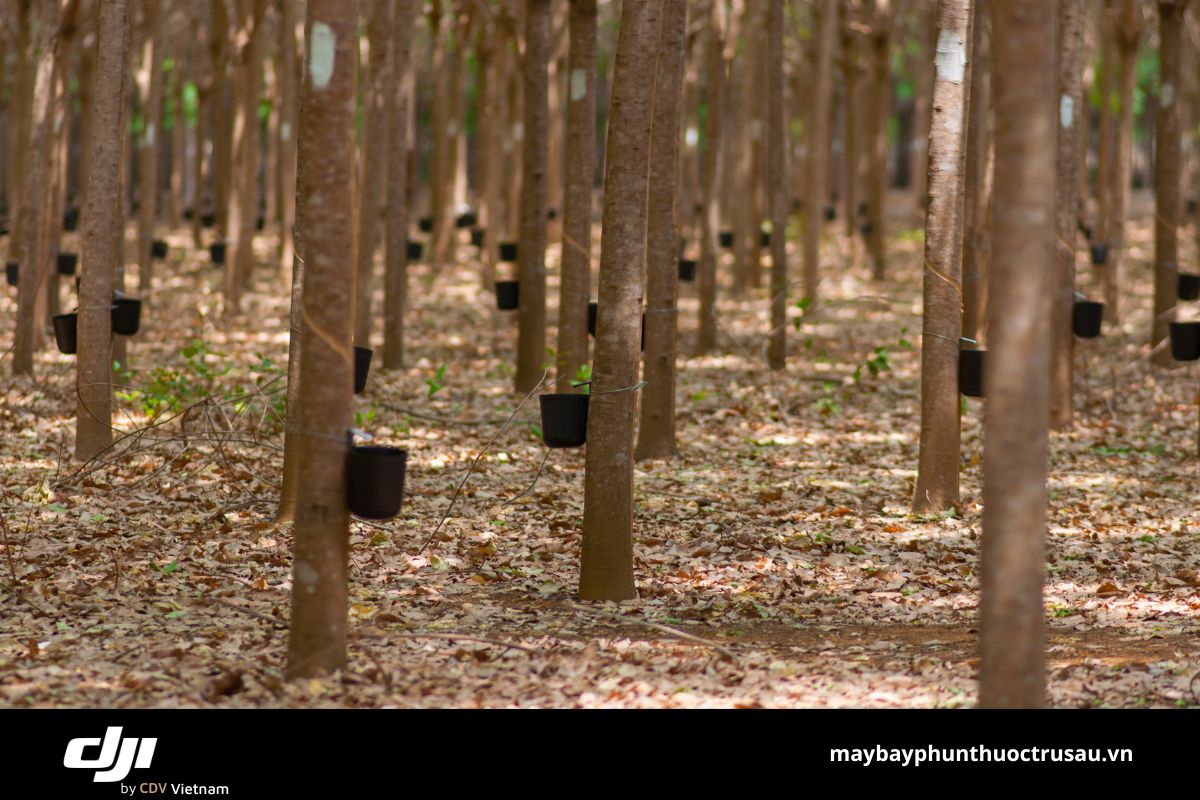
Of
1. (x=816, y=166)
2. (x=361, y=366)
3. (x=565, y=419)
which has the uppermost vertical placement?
(x=816, y=166)

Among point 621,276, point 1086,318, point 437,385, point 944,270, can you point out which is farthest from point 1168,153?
point 621,276

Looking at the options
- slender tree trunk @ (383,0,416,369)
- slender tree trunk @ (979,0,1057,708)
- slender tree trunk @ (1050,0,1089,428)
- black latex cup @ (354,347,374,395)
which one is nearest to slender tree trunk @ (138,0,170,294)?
slender tree trunk @ (383,0,416,369)

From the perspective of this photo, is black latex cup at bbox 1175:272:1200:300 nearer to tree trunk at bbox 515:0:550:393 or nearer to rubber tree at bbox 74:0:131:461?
tree trunk at bbox 515:0:550:393

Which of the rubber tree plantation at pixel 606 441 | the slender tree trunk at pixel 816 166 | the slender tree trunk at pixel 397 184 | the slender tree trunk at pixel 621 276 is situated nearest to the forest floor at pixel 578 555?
the rubber tree plantation at pixel 606 441

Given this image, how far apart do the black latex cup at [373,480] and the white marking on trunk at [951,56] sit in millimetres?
4285

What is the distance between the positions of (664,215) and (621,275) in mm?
2577

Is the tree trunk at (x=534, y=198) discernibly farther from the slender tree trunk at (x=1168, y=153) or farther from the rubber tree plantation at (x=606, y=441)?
the slender tree trunk at (x=1168, y=153)

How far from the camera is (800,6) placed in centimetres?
3011

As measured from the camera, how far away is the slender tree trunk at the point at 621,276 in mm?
6137

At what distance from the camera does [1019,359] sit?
3.75 metres

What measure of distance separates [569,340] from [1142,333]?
8.32 meters

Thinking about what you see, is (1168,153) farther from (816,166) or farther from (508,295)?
(508,295)

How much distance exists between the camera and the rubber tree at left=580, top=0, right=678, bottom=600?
6137 mm

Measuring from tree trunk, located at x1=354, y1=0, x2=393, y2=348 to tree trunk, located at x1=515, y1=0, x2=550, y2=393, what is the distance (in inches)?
69.0
